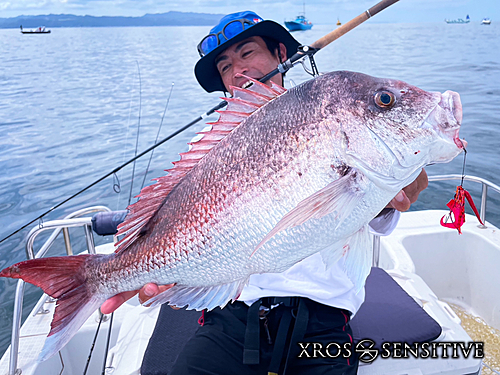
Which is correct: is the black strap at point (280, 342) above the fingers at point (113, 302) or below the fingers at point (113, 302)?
below

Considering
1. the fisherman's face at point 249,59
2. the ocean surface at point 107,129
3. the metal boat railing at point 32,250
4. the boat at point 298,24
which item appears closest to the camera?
the metal boat railing at point 32,250

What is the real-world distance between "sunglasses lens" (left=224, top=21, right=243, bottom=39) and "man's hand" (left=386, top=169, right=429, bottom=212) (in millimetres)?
1368

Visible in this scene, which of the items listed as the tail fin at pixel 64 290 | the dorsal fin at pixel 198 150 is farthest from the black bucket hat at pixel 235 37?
the tail fin at pixel 64 290

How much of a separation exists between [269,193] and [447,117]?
1.72ft

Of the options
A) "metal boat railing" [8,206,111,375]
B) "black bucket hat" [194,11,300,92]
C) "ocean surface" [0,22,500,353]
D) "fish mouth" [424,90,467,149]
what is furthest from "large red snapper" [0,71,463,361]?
"ocean surface" [0,22,500,353]

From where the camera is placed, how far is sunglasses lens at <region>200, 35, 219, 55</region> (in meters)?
2.25

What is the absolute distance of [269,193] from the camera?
3.53 feet

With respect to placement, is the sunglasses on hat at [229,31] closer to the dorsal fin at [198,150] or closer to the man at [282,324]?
the dorsal fin at [198,150]

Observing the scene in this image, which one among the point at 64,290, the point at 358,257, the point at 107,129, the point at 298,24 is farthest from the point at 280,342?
the point at 298,24

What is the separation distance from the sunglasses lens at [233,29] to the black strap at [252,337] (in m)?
1.53

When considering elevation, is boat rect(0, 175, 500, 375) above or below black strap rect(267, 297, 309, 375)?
below

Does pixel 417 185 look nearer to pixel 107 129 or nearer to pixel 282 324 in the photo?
pixel 282 324

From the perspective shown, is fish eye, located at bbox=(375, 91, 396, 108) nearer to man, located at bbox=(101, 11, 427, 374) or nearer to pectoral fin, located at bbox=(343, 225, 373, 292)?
pectoral fin, located at bbox=(343, 225, 373, 292)

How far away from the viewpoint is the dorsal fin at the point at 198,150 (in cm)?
119
